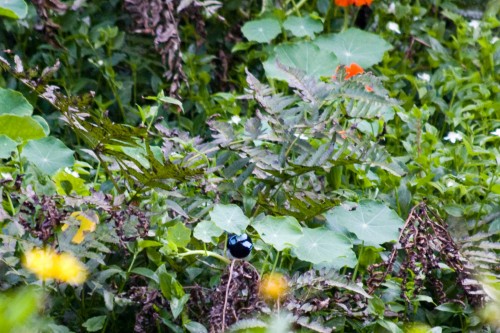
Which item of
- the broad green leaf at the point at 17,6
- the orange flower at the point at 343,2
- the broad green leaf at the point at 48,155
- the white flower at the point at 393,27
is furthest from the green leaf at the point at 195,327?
the white flower at the point at 393,27

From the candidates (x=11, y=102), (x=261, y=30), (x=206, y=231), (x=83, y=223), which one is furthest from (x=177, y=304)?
(x=261, y=30)

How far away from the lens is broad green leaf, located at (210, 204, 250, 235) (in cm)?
172

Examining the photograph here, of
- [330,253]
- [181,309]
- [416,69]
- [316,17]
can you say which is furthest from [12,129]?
[416,69]

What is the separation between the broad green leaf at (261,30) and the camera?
2.92 metres

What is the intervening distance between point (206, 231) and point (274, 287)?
184 millimetres

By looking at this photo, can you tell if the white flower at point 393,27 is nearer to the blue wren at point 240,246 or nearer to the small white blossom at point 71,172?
the small white blossom at point 71,172

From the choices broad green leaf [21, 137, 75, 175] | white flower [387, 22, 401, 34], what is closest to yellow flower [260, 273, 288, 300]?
broad green leaf [21, 137, 75, 175]

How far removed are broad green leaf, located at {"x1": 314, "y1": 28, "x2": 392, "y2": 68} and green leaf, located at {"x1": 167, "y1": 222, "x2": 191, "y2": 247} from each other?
1.35 metres

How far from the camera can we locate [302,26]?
2.96 meters

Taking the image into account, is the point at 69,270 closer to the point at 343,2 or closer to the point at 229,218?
the point at 229,218

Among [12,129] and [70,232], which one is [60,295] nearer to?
[70,232]

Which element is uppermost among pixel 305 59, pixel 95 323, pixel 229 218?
pixel 229 218

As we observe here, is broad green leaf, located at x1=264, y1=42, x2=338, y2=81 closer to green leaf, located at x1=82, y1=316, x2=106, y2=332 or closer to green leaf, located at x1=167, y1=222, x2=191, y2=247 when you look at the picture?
green leaf, located at x1=167, y1=222, x2=191, y2=247

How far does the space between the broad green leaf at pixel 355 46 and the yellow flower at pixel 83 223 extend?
54.3 inches
